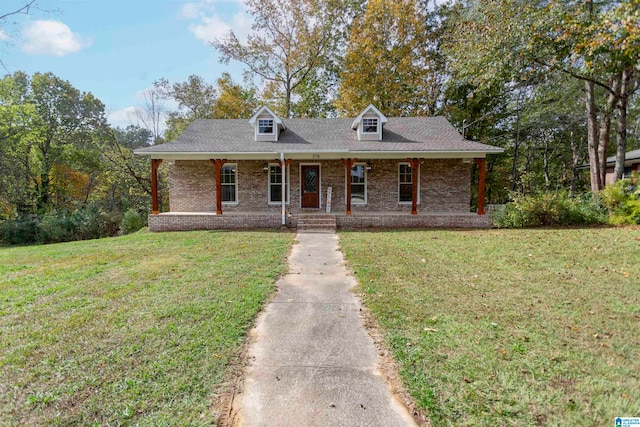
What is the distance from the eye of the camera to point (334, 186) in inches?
533

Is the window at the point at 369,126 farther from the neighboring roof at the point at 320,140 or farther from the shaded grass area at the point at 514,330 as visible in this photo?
the shaded grass area at the point at 514,330

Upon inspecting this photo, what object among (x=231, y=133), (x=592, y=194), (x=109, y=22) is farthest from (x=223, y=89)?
(x=592, y=194)

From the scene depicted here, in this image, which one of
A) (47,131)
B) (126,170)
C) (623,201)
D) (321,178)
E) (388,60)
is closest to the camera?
(623,201)

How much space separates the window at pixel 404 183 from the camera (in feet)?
44.1

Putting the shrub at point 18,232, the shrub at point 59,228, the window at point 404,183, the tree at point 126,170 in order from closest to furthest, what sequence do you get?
the window at point 404,183
the shrub at point 59,228
the shrub at point 18,232
the tree at point 126,170

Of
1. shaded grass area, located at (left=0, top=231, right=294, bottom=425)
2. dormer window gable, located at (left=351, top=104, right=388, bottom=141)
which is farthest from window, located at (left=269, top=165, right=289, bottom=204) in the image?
shaded grass area, located at (left=0, top=231, right=294, bottom=425)

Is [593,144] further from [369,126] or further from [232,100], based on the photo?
[232,100]

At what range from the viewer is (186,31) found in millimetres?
11023

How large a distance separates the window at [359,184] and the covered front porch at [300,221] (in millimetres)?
2093

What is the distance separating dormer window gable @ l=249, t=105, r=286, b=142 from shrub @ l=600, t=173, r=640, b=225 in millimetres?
12704

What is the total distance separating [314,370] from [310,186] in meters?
11.2

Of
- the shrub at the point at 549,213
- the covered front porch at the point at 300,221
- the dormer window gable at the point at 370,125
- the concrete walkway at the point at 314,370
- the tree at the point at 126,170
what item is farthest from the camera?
the tree at the point at 126,170

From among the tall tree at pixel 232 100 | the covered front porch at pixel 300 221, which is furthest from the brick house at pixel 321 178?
the tall tree at pixel 232 100

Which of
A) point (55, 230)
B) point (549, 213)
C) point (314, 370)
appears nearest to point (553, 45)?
point (549, 213)
